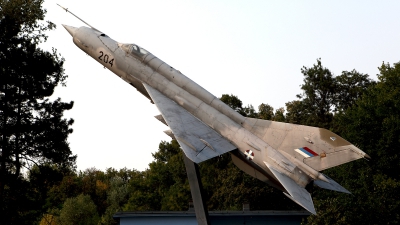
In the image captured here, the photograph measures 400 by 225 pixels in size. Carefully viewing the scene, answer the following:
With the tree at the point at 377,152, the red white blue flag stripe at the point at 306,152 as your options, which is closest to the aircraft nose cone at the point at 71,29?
the red white blue flag stripe at the point at 306,152

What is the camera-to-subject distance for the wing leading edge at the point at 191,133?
1909 centimetres

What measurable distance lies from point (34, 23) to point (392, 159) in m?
24.7

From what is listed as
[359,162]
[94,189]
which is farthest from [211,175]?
[94,189]

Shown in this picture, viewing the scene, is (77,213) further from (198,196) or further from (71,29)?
(198,196)

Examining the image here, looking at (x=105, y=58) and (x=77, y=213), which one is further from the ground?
(x=105, y=58)

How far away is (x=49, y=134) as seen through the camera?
3284cm

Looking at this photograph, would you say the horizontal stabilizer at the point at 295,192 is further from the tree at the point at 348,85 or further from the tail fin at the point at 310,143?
the tree at the point at 348,85

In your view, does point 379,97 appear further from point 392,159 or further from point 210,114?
point 210,114

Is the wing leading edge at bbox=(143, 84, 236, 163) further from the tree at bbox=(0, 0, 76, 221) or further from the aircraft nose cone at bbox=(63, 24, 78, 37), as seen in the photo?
the tree at bbox=(0, 0, 76, 221)

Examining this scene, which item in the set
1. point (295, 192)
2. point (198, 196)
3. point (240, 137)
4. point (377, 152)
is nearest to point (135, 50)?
point (240, 137)

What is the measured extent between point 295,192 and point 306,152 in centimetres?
210

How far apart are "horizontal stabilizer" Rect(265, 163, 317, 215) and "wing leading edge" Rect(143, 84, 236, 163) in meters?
2.03

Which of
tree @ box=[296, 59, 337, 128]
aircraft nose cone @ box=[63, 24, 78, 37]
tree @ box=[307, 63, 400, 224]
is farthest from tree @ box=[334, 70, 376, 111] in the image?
aircraft nose cone @ box=[63, 24, 78, 37]

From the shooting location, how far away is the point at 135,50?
→ 23438 millimetres
